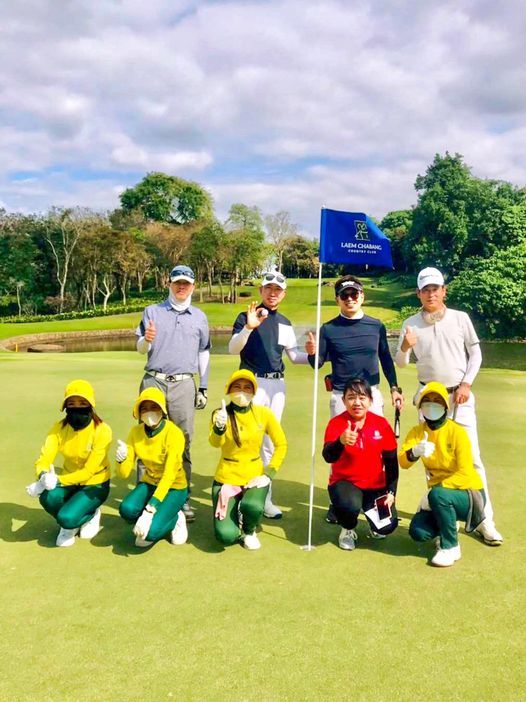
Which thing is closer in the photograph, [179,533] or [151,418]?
[179,533]

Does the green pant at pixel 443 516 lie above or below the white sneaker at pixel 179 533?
above

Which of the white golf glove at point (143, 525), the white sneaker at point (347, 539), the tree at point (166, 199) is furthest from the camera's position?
the tree at point (166, 199)

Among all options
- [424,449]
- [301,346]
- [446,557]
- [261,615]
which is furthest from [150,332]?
[301,346]

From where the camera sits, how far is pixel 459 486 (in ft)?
15.1

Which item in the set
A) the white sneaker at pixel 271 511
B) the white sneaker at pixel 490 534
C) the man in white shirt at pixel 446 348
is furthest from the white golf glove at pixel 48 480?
the white sneaker at pixel 490 534

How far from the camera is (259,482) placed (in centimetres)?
484

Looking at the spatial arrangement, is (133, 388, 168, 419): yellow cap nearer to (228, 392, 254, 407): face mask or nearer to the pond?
(228, 392, 254, 407): face mask

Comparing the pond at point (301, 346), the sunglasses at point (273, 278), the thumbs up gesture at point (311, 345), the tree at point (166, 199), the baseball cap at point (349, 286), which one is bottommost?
the pond at point (301, 346)

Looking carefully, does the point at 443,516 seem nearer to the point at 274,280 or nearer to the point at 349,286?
the point at 349,286

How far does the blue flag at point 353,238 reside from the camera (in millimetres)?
5578

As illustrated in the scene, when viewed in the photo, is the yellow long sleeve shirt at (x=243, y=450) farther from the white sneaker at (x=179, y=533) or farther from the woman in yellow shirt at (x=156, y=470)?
the white sneaker at (x=179, y=533)

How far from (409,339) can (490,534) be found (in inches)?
69.2

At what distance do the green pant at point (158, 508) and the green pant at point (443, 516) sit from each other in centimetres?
195

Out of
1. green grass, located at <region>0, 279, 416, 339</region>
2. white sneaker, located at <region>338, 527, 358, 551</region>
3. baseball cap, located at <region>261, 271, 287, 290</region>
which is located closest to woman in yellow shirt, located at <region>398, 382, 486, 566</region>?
white sneaker, located at <region>338, 527, 358, 551</region>
